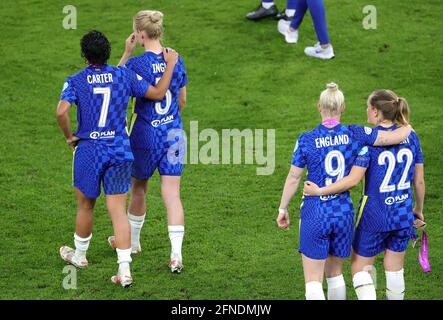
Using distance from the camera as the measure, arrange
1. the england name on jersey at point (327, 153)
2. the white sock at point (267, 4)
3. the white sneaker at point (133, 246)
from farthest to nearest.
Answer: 1. the white sock at point (267, 4)
2. the white sneaker at point (133, 246)
3. the england name on jersey at point (327, 153)

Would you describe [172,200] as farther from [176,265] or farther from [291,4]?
[291,4]

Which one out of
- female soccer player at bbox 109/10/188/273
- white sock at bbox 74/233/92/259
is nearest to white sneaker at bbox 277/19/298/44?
female soccer player at bbox 109/10/188/273

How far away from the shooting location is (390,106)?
648 cm

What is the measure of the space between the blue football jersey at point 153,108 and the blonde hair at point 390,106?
190 cm

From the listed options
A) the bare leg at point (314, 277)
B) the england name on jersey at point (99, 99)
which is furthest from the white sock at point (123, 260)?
the bare leg at point (314, 277)

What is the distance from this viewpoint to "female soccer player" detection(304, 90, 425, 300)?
255 inches

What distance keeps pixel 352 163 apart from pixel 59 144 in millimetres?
5470

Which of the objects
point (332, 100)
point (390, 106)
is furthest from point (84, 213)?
point (390, 106)

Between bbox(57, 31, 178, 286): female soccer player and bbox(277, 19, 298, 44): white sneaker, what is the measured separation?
638cm

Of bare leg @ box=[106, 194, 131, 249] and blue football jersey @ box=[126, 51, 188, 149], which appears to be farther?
blue football jersey @ box=[126, 51, 188, 149]

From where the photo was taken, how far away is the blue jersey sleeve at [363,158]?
6.39 m

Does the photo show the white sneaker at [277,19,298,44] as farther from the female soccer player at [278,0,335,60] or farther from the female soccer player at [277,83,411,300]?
the female soccer player at [277,83,411,300]

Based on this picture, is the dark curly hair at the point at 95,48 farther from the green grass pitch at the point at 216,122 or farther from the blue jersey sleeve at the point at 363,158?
the blue jersey sleeve at the point at 363,158
